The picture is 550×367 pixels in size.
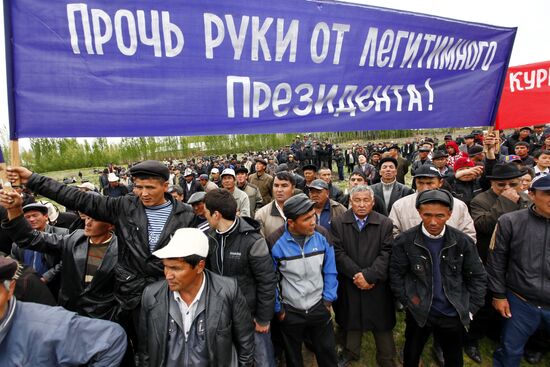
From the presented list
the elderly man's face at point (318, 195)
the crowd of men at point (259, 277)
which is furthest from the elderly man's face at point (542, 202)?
the elderly man's face at point (318, 195)

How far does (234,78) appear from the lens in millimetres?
2395

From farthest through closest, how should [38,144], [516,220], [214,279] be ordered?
1. [38,144]
2. [516,220]
3. [214,279]

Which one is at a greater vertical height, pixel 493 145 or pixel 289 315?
pixel 493 145

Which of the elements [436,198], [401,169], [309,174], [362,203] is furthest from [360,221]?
[401,169]

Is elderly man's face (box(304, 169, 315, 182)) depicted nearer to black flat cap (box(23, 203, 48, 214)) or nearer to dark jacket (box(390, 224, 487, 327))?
dark jacket (box(390, 224, 487, 327))

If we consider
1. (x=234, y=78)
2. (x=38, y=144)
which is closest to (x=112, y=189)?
(x=234, y=78)

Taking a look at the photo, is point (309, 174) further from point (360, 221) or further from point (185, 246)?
point (185, 246)

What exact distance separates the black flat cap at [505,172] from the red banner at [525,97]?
0.69m

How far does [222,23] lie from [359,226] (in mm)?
2142

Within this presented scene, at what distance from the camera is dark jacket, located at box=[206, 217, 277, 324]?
228cm

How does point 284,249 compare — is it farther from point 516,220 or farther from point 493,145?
A: point 493,145

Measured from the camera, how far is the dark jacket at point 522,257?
2365 mm

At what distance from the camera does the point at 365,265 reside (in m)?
2.82

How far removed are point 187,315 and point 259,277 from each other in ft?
2.00
